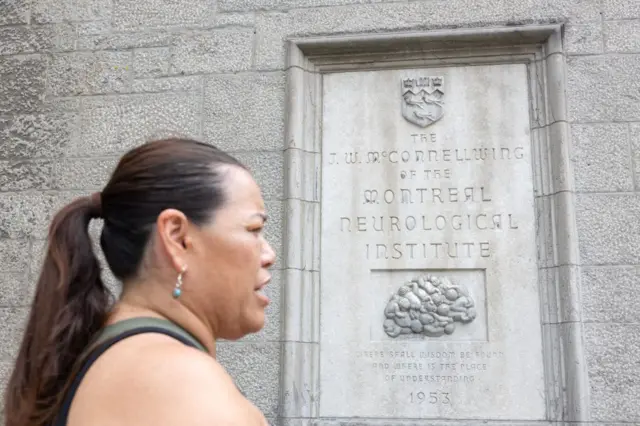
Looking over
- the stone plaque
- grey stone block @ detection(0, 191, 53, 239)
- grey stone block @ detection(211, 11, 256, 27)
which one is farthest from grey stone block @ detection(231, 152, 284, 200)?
grey stone block @ detection(0, 191, 53, 239)

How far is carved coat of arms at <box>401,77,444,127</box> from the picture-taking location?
4.20m

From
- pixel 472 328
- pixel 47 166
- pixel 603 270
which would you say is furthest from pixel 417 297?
pixel 47 166

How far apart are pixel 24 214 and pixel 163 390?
12.8ft

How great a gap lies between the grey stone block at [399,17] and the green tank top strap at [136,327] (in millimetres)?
3445

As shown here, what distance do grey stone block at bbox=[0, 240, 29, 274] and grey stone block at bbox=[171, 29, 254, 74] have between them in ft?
5.30

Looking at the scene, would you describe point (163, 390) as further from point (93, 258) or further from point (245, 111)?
point (245, 111)

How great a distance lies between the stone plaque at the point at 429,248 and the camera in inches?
149

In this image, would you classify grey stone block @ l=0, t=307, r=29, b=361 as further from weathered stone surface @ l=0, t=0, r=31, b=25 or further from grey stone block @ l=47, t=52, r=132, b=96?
weathered stone surface @ l=0, t=0, r=31, b=25

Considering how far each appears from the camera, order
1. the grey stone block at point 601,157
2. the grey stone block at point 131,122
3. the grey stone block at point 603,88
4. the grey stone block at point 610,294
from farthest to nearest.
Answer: the grey stone block at point 131,122, the grey stone block at point 603,88, the grey stone block at point 601,157, the grey stone block at point 610,294

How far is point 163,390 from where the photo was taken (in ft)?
2.95

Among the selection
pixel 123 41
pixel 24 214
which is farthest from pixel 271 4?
pixel 24 214

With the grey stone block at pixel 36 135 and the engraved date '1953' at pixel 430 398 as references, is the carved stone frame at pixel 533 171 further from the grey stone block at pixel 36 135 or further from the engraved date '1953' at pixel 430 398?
the grey stone block at pixel 36 135

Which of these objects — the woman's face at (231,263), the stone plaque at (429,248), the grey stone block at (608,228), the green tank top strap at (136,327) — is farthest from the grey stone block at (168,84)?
the green tank top strap at (136,327)

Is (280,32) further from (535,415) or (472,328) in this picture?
(535,415)
